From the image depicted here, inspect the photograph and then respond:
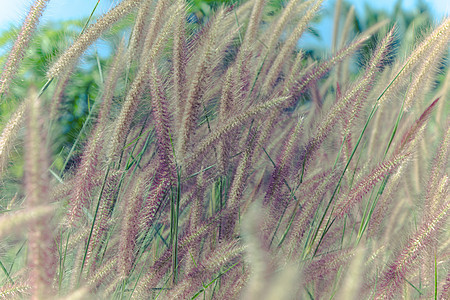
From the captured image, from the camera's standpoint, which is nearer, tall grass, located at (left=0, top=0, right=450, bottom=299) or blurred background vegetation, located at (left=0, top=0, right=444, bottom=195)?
tall grass, located at (left=0, top=0, right=450, bottom=299)

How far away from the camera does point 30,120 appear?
0.30 meters

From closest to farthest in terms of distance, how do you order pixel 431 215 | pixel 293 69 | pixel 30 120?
pixel 30 120
pixel 431 215
pixel 293 69

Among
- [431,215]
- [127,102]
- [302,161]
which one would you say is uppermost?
[127,102]

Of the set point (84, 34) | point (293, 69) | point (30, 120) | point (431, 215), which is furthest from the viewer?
point (293, 69)

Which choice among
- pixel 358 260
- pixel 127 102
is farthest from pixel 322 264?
pixel 127 102

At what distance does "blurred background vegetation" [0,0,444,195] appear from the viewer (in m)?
0.84

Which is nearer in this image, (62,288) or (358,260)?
(358,260)

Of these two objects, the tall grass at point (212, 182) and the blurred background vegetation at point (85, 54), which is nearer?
the tall grass at point (212, 182)

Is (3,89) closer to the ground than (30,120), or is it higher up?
higher up

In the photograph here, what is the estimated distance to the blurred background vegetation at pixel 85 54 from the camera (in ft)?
2.75

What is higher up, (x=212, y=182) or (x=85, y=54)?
(x=85, y=54)

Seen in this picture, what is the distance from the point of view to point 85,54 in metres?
0.74

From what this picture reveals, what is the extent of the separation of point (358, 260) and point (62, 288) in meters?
0.48

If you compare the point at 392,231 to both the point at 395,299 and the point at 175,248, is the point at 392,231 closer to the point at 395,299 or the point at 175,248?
the point at 395,299
